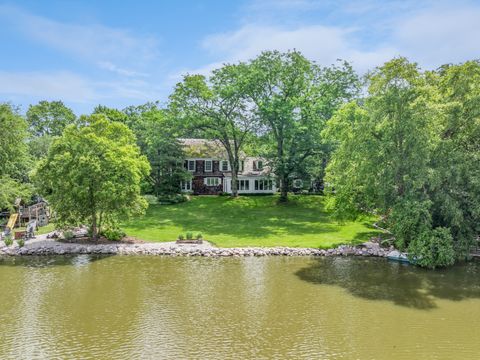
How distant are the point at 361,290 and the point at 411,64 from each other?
13668 mm

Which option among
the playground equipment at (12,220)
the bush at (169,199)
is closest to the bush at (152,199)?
the bush at (169,199)

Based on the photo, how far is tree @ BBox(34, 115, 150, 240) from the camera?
1015 inches

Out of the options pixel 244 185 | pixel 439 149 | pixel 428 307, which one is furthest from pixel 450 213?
pixel 244 185

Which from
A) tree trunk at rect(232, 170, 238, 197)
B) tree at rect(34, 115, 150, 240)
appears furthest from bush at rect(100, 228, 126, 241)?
tree trunk at rect(232, 170, 238, 197)

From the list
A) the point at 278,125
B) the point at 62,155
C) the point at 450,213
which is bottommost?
the point at 450,213

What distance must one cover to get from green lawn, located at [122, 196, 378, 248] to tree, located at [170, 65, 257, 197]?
8.75 meters

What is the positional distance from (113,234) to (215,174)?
2725cm

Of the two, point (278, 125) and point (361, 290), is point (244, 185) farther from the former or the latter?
point (361, 290)

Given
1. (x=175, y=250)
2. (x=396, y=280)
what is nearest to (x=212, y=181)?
(x=175, y=250)

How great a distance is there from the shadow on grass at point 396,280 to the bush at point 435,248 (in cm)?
52

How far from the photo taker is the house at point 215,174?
53.5 meters

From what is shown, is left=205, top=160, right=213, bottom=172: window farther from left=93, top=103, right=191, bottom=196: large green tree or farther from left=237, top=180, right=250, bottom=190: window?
left=93, top=103, right=191, bottom=196: large green tree

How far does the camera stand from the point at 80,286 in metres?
18.9

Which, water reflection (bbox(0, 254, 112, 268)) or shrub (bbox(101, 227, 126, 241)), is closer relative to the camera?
water reflection (bbox(0, 254, 112, 268))
